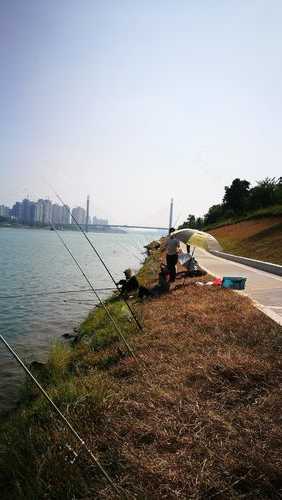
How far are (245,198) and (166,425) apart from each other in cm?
6395

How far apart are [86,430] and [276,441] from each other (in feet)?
6.48

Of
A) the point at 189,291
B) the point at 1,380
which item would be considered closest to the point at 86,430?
the point at 1,380

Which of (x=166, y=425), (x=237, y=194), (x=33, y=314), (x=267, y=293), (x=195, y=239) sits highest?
(x=237, y=194)

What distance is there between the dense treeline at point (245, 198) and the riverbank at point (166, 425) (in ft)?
144

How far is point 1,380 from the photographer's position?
8102 mm

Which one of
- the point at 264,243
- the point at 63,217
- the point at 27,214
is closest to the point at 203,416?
the point at 63,217

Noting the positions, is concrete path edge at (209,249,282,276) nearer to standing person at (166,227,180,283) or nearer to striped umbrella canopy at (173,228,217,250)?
striped umbrella canopy at (173,228,217,250)

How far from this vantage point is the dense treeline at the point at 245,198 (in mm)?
52000

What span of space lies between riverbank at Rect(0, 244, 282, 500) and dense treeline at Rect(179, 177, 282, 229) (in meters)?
43.9

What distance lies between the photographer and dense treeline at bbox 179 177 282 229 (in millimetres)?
52000

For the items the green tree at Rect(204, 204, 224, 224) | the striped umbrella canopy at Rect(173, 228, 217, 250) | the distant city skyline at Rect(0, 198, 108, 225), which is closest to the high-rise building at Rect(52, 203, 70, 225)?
the distant city skyline at Rect(0, 198, 108, 225)

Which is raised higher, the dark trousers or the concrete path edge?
the dark trousers

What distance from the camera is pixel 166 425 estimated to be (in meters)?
3.85

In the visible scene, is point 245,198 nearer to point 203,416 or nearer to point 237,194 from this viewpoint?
point 237,194
